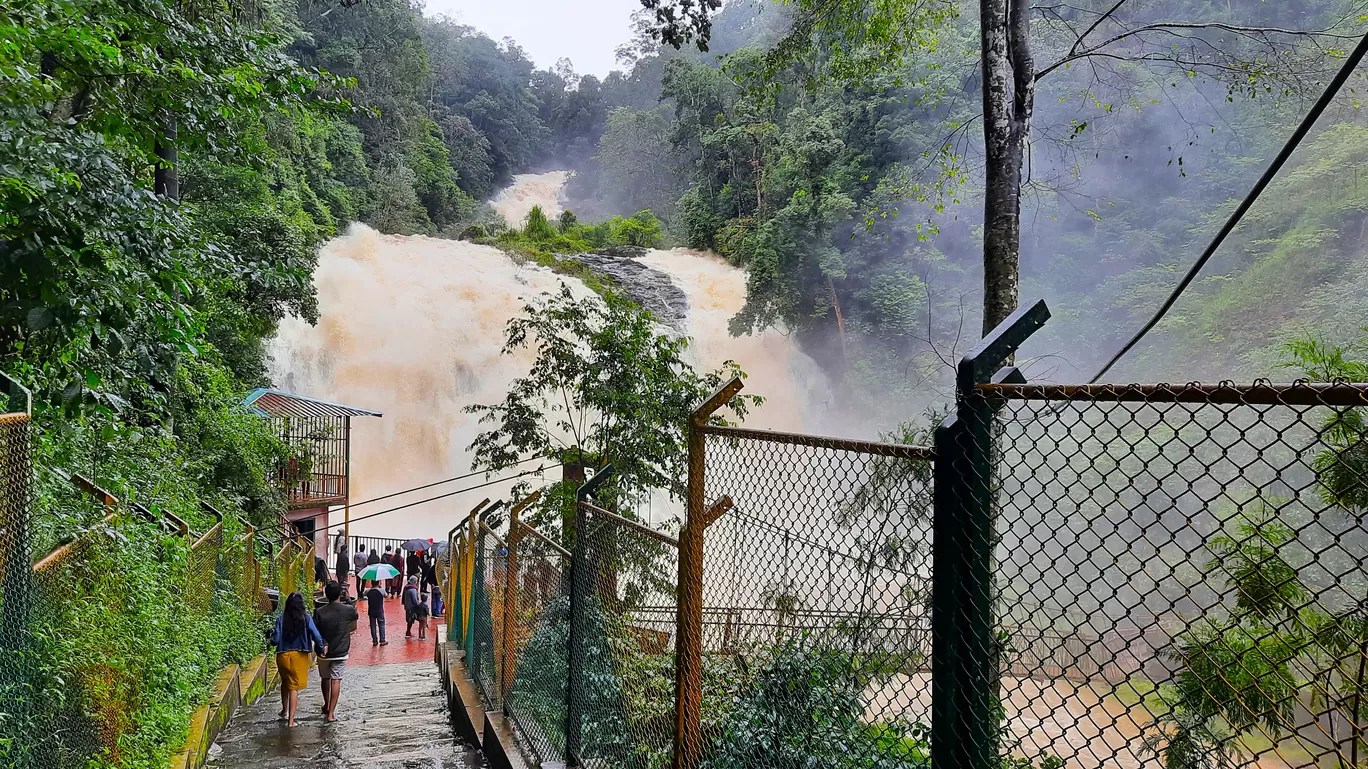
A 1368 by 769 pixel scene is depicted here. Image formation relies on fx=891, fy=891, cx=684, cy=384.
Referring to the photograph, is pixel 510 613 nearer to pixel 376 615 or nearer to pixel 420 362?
pixel 376 615

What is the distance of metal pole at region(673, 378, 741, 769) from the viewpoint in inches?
117

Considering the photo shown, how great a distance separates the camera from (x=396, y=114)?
1442 inches

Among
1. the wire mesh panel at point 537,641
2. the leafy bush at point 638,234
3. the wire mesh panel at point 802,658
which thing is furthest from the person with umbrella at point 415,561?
the leafy bush at point 638,234

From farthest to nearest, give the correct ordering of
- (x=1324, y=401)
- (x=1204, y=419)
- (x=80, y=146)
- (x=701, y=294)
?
(x=701, y=294) < (x=1204, y=419) < (x=80, y=146) < (x=1324, y=401)

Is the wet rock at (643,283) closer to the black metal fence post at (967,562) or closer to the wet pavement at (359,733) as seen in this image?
the wet pavement at (359,733)

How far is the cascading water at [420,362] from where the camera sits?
25.1 metres

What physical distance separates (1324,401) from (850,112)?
24306mm

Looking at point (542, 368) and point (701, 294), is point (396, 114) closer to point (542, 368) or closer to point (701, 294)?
point (701, 294)

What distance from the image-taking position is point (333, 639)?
7570 millimetres

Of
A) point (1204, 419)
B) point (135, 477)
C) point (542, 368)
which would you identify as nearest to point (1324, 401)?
point (135, 477)

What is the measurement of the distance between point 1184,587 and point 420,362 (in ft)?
84.6

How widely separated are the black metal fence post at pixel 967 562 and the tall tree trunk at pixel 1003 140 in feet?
11.8

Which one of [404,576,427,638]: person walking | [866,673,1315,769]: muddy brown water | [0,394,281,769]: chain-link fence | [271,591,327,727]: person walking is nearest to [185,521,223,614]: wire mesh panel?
[0,394,281,769]: chain-link fence

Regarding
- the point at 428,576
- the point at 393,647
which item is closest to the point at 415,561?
the point at 428,576
